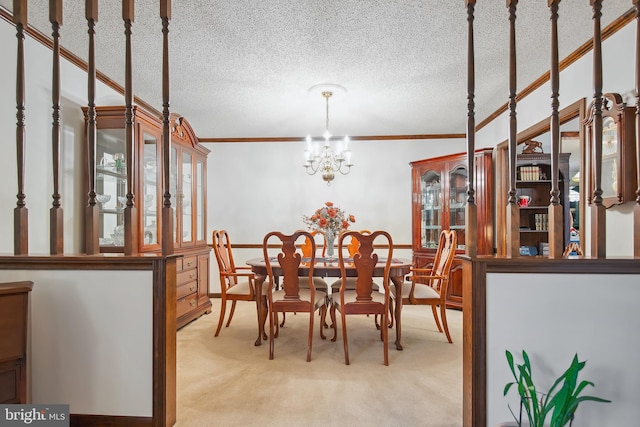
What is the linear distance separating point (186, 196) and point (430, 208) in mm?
3212

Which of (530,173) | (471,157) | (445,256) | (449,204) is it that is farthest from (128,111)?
(530,173)

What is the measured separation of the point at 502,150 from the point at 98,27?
13.6 ft

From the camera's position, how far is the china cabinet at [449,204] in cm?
412

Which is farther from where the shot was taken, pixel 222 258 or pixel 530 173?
pixel 530 173

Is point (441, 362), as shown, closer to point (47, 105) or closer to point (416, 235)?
point (416, 235)

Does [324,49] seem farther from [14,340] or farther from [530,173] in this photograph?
[530,173]

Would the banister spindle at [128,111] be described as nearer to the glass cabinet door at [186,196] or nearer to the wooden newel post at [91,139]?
the wooden newel post at [91,139]

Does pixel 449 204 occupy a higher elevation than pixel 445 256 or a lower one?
higher

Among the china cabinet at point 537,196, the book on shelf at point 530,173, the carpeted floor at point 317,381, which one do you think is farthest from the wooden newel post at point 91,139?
the book on shelf at point 530,173

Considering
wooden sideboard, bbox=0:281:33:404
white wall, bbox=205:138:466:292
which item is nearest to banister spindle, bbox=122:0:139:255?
wooden sideboard, bbox=0:281:33:404

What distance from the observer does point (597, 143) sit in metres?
1.37

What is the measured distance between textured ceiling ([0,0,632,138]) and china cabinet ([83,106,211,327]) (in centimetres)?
49

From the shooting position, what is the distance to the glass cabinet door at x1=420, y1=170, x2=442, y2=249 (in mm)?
4543

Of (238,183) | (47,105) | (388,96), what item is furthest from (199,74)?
(238,183)
